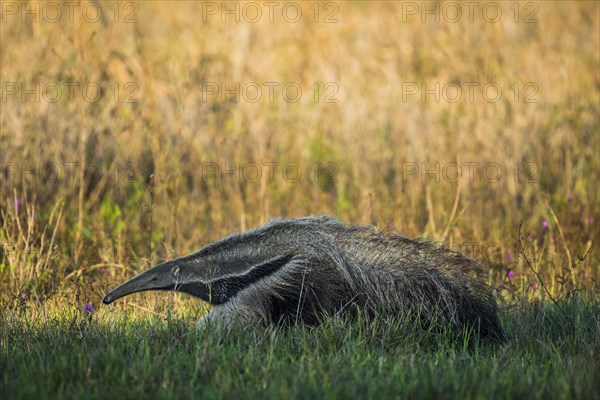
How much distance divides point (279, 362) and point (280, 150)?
6.09 meters

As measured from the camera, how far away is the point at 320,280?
18.2 feet

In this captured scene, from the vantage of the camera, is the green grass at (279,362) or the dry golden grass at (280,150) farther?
the dry golden grass at (280,150)

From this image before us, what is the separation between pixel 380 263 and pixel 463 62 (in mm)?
7057

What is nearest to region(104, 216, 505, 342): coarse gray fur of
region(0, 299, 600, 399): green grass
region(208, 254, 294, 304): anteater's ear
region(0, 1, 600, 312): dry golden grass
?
region(208, 254, 294, 304): anteater's ear

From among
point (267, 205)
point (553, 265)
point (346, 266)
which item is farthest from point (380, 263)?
point (267, 205)

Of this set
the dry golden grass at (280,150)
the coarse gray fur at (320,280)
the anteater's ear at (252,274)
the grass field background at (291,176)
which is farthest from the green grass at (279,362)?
the dry golden grass at (280,150)

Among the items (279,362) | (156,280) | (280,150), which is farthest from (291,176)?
(279,362)

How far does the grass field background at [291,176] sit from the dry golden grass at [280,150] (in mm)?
35

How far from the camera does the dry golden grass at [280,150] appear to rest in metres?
7.60

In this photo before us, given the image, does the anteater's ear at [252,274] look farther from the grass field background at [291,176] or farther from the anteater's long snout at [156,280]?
the grass field background at [291,176]

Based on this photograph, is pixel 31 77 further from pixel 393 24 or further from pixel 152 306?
pixel 393 24

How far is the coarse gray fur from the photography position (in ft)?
18.0

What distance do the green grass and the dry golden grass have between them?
1.10 metres

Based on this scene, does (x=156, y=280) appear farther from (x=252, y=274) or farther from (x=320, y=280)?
(x=320, y=280)
